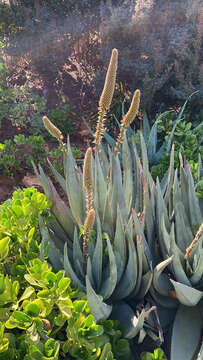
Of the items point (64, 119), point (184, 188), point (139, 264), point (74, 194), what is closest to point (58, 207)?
point (74, 194)

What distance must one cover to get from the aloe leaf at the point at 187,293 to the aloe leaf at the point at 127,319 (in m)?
0.19

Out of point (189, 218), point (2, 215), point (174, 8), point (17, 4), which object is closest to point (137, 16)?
point (174, 8)

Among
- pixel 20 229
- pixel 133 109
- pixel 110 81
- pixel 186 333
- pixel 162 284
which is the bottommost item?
pixel 186 333

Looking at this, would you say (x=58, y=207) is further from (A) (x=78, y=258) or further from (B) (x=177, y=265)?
(B) (x=177, y=265)

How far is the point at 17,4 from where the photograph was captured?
3.53m

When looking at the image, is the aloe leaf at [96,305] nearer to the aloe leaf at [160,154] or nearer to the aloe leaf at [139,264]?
the aloe leaf at [139,264]

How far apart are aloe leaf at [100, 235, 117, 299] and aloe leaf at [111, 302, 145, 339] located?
0.12 meters

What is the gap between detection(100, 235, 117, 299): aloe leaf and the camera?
117 centimetres

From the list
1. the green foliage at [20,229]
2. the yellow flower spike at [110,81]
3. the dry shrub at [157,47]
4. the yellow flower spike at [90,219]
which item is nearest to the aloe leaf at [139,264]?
the yellow flower spike at [90,219]

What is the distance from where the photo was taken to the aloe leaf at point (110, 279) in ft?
3.84

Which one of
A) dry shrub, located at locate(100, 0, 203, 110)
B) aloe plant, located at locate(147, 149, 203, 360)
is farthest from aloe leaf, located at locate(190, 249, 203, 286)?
dry shrub, located at locate(100, 0, 203, 110)

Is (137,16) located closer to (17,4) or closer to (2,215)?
(17,4)

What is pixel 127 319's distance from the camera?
1304 millimetres

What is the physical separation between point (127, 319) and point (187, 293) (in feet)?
0.85
